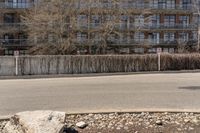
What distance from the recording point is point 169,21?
7300 centimetres

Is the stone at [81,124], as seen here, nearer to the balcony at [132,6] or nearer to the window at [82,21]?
the balcony at [132,6]

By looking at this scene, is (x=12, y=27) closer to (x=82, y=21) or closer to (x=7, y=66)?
(x=82, y=21)

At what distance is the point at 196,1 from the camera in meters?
72.1

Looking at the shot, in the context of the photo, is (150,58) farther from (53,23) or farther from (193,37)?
(193,37)

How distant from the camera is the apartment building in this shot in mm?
43094

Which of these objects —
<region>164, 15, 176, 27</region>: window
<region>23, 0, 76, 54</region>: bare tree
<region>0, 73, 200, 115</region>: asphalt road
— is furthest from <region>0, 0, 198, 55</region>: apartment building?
<region>0, 73, 200, 115</region>: asphalt road

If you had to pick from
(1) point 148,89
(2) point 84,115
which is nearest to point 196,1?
(1) point 148,89

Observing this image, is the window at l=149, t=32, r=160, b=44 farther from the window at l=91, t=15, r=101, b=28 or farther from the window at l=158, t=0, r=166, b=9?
the window at l=91, t=15, r=101, b=28

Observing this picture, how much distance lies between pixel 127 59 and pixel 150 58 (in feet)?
6.84

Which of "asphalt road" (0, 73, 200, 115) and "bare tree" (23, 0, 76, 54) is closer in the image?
"asphalt road" (0, 73, 200, 115)

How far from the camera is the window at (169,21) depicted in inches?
2840

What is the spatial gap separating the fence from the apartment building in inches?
474

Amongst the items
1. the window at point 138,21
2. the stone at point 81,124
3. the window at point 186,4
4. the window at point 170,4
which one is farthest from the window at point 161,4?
the stone at point 81,124

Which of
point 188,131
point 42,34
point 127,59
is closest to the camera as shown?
point 188,131
